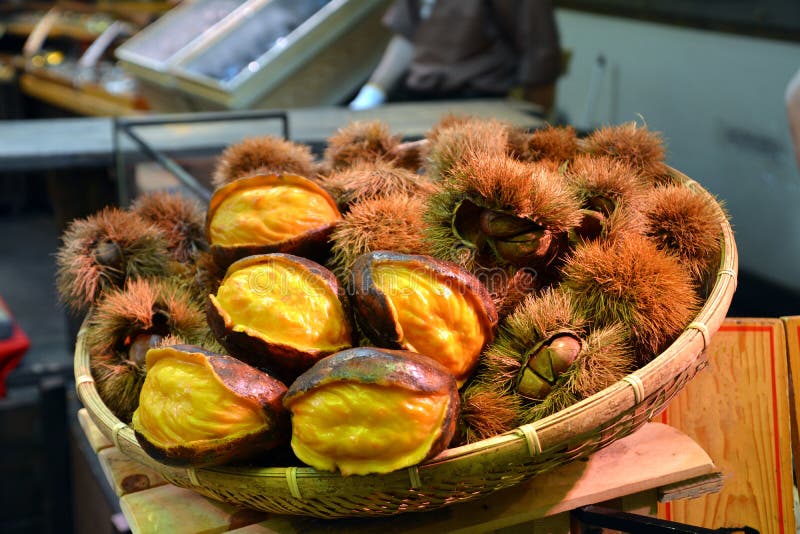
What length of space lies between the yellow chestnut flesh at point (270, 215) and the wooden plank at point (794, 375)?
600 millimetres

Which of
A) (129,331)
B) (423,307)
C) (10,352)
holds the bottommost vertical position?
(10,352)

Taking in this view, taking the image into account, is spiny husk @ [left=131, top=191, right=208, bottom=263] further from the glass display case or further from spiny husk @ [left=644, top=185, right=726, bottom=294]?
the glass display case

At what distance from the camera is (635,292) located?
2.30 ft

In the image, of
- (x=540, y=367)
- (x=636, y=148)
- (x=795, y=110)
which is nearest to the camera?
(x=540, y=367)

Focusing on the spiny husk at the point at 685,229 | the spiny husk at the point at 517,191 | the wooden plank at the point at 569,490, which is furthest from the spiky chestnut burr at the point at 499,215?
the wooden plank at the point at 569,490

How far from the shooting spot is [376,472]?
22.3 inches

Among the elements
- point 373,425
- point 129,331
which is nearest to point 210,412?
point 373,425

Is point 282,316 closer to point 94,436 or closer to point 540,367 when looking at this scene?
point 540,367

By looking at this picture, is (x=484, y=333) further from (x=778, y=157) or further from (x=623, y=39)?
(x=623, y=39)

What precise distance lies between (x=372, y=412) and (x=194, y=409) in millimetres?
145

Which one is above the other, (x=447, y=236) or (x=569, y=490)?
(x=447, y=236)

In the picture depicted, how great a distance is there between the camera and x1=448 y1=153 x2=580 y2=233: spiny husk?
709mm

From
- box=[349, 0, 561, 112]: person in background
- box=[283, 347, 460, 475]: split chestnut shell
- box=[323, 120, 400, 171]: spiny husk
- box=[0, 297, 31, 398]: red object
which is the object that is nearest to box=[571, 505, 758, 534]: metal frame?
box=[283, 347, 460, 475]: split chestnut shell

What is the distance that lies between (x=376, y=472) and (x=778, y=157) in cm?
188
